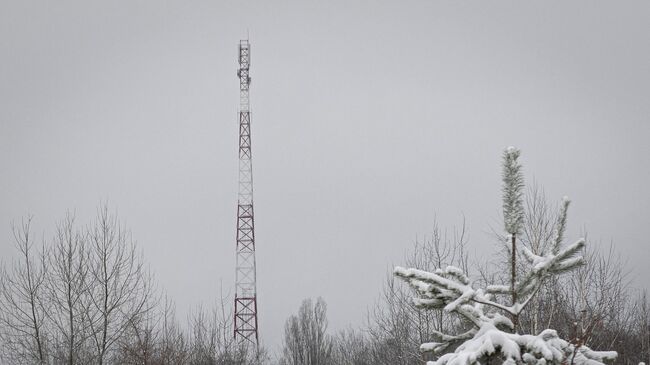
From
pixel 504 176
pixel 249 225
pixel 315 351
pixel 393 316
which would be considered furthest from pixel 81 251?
pixel 315 351

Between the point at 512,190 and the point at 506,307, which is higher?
the point at 512,190

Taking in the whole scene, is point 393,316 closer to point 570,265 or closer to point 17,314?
point 17,314

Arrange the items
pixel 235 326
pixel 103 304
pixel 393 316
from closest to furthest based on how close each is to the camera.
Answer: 1. pixel 103 304
2. pixel 393 316
3. pixel 235 326

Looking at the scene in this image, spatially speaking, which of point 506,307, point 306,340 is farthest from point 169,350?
point 306,340

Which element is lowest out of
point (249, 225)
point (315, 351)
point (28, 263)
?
point (315, 351)

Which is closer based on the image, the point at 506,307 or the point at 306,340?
the point at 506,307

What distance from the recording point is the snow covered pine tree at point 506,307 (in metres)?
2.79

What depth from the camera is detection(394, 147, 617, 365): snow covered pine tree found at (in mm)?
2793

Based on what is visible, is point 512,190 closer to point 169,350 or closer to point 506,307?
point 506,307

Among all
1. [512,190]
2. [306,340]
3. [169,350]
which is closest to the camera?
[512,190]

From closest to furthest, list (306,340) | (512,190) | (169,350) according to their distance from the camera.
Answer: (512,190), (169,350), (306,340)

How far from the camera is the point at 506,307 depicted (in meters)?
3.18

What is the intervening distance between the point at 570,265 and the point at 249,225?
2269 cm

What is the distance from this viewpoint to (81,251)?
12.1m
